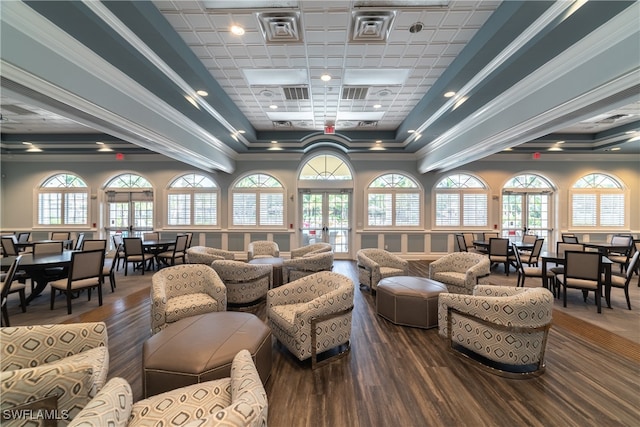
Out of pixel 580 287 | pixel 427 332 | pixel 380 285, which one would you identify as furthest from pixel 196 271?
pixel 580 287

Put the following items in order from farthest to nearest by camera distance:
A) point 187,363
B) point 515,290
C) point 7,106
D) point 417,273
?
point 417,273 → point 7,106 → point 515,290 → point 187,363

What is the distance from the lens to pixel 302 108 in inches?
225

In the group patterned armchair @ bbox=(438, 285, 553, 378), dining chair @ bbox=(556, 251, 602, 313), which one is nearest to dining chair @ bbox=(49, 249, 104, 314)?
patterned armchair @ bbox=(438, 285, 553, 378)

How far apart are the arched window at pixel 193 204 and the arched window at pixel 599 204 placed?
12.1 m

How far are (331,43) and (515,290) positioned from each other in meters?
3.81

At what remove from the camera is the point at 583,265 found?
160 inches

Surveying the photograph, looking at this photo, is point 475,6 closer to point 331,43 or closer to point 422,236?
point 331,43

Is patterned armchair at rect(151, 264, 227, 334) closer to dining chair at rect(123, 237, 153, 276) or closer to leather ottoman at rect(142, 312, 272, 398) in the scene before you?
leather ottoman at rect(142, 312, 272, 398)

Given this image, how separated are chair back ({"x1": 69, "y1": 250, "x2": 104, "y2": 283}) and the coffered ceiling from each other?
195 cm

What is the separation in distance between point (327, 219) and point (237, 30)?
20.2 feet

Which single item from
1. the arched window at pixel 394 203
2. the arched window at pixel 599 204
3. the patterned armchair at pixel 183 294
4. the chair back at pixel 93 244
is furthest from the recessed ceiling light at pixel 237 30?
the arched window at pixel 599 204

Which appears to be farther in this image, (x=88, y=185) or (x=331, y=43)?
(x=88, y=185)

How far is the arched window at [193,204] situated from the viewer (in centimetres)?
874

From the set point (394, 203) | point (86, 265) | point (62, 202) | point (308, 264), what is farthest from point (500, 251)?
point (62, 202)
